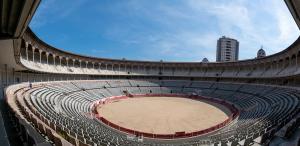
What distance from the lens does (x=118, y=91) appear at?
2195 inches

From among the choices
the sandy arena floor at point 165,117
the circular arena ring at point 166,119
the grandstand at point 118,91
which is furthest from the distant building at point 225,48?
the sandy arena floor at point 165,117

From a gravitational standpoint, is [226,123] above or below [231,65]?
below

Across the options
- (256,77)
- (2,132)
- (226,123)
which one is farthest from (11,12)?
(256,77)

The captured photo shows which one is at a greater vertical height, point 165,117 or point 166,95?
point 166,95

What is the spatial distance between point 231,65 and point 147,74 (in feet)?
83.9

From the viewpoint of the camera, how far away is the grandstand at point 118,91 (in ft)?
35.3

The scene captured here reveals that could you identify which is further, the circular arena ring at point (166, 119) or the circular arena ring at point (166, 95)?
the circular arena ring at point (166, 119)

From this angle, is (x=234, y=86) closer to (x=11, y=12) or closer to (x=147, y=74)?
(x=147, y=74)

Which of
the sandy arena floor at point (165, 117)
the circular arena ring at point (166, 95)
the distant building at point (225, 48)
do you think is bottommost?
the sandy arena floor at point (165, 117)

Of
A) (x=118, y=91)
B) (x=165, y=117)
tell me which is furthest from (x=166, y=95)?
(x=165, y=117)

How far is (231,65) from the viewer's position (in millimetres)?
60531

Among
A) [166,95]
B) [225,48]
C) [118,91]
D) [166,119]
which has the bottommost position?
[166,119]

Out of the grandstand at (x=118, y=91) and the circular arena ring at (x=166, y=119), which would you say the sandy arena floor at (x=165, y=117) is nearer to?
the circular arena ring at (x=166, y=119)

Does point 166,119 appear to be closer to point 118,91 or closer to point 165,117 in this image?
point 165,117
